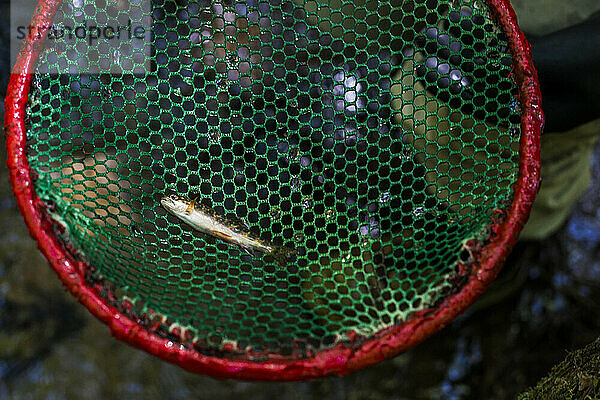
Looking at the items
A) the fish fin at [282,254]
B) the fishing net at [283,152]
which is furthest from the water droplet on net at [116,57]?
the fish fin at [282,254]

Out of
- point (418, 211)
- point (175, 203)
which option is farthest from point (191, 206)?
point (418, 211)

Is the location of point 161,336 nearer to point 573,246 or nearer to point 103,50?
point 103,50

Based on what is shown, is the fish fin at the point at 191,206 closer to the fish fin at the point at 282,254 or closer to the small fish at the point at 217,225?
the small fish at the point at 217,225

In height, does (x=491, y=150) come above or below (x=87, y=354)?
above

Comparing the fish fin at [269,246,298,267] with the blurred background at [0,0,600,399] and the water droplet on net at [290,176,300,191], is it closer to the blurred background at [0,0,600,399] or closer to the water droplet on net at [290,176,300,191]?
the water droplet on net at [290,176,300,191]

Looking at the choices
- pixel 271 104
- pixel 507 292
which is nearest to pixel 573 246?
pixel 507 292

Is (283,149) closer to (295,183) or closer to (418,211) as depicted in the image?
(295,183)
